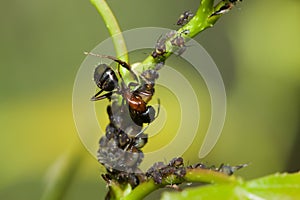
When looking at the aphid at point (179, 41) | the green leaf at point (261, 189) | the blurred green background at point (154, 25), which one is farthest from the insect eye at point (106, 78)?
the blurred green background at point (154, 25)

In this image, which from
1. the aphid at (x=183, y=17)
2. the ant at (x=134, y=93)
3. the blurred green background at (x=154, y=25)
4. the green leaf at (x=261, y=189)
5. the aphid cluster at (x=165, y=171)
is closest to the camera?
the green leaf at (x=261, y=189)

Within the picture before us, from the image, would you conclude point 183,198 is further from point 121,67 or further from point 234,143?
point 234,143

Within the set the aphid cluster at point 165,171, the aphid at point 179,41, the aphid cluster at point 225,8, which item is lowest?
the aphid cluster at point 165,171

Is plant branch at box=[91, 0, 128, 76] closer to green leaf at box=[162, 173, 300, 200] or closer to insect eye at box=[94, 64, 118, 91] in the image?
insect eye at box=[94, 64, 118, 91]

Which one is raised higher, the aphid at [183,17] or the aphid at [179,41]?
the aphid at [183,17]

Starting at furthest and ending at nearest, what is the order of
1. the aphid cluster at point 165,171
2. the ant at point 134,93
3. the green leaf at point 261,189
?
the ant at point 134,93 → the aphid cluster at point 165,171 → the green leaf at point 261,189

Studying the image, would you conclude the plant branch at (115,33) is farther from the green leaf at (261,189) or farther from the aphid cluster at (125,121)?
the green leaf at (261,189)

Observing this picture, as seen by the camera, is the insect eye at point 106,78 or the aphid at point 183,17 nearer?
the insect eye at point 106,78

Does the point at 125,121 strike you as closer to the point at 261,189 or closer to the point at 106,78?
the point at 106,78

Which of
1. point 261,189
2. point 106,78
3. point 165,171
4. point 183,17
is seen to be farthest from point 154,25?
point 261,189

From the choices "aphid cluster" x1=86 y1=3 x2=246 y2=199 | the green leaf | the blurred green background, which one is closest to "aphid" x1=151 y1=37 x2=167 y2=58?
"aphid cluster" x1=86 y1=3 x2=246 y2=199
